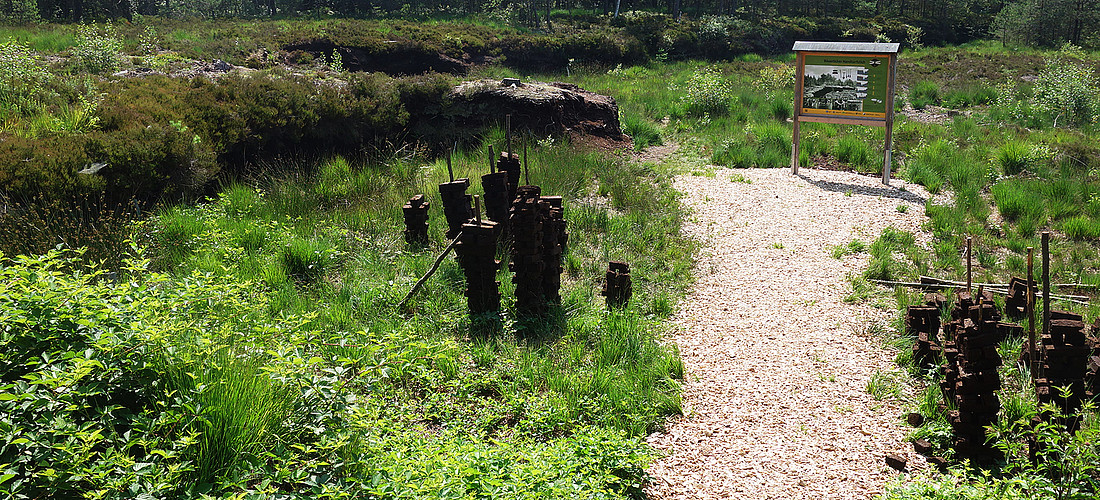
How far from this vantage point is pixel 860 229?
28.7ft

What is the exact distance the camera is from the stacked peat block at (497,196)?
7.17m

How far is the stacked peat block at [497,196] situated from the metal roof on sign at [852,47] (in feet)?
19.2

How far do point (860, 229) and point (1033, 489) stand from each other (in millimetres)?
5520

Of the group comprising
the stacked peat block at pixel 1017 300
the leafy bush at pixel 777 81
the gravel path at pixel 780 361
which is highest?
the leafy bush at pixel 777 81

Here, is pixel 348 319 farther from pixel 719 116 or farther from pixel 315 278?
pixel 719 116

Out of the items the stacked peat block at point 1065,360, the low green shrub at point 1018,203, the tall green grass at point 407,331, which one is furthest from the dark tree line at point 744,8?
the stacked peat block at point 1065,360

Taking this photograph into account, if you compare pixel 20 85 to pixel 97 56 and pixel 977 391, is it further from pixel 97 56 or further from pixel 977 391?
pixel 977 391

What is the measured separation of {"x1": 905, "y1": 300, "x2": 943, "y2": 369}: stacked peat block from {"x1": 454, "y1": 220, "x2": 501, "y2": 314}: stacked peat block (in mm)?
3285

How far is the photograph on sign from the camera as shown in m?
10.7

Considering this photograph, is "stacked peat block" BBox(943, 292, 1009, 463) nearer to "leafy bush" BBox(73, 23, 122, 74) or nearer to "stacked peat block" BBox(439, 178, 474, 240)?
"stacked peat block" BBox(439, 178, 474, 240)

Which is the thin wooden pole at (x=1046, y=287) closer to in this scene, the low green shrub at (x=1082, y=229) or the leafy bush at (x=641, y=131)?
the low green shrub at (x=1082, y=229)

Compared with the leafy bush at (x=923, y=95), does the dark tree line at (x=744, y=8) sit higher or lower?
higher

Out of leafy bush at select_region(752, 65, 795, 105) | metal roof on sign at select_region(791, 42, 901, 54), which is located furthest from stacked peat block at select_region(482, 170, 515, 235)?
leafy bush at select_region(752, 65, 795, 105)

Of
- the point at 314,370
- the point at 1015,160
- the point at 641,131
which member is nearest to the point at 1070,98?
the point at 1015,160
